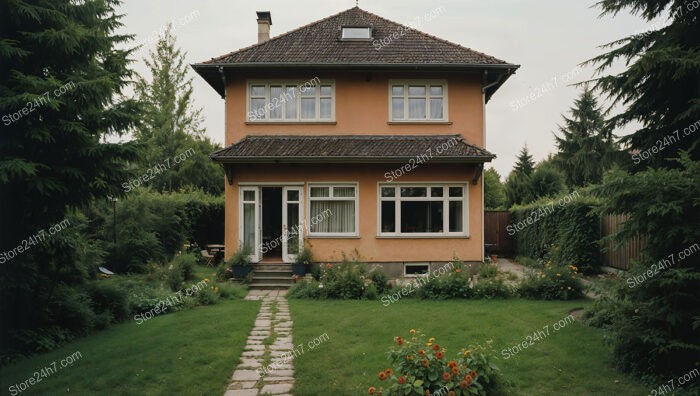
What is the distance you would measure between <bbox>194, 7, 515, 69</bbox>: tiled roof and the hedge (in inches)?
196

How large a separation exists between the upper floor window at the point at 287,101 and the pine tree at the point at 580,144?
24.8m

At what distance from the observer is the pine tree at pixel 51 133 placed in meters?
6.78

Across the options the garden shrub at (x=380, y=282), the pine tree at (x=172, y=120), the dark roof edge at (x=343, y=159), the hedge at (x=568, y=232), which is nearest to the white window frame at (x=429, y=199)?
the dark roof edge at (x=343, y=159)

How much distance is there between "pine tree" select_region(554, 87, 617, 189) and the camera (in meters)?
33.9

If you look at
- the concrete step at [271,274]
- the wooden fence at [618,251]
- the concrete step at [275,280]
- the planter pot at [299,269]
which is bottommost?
the concrete step at [275,280]

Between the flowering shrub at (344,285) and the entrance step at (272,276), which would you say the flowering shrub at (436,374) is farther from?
the entrance step at (272,276)

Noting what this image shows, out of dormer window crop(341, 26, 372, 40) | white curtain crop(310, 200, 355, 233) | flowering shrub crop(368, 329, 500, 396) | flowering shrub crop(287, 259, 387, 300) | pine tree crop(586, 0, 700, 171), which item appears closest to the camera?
flowering shrub crop(368, 329, 500, 396)

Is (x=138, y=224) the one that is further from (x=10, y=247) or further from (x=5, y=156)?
(x=5, y=156)

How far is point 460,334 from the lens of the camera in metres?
7.89

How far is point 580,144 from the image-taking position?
34.6 m

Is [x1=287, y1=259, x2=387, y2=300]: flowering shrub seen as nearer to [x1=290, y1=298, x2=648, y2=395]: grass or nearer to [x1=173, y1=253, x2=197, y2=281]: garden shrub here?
[x1=290, y1=298, x2=648, y2=395]: grass

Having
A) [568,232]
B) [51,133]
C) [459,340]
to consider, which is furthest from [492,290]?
[51,133]

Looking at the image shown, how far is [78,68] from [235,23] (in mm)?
10313

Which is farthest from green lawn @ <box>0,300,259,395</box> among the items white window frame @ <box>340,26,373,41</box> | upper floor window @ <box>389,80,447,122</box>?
white window frame @ <box>340,26,373,41</box>
